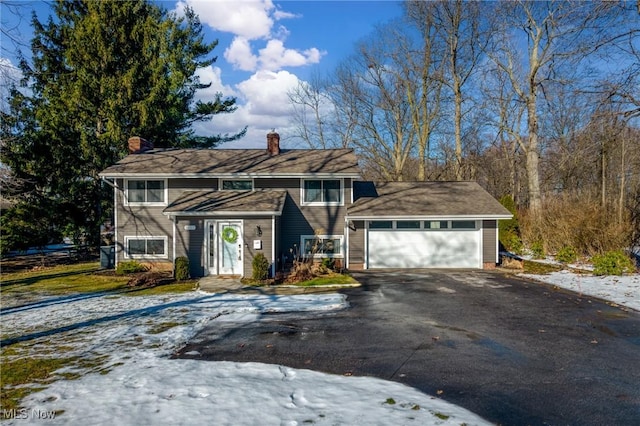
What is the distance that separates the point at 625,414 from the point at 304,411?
3.81m

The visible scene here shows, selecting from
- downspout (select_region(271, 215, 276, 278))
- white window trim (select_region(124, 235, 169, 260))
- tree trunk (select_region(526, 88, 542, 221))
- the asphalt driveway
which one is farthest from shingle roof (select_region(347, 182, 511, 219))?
white window trim (select_region(124, 235, 169, 260))

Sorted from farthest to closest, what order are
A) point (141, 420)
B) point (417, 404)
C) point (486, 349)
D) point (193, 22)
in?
point (193, 22), point (486, 349), point (417, 404), point (141, 420)

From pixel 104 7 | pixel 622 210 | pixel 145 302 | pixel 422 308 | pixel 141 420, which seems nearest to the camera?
pixel 141 420

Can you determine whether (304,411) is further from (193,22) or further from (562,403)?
(193,22)

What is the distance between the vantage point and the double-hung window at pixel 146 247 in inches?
697

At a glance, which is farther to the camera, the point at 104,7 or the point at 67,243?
the point at 67,243

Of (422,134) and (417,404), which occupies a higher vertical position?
(422,134)

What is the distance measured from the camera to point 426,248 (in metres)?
18.0

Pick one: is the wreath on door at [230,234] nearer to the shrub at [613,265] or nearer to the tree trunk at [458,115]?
the shrub at [613,265]

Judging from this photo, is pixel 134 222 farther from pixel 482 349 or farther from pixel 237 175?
pixel 482 349

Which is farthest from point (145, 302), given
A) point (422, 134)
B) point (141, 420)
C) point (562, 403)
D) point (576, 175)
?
point (576, 175)

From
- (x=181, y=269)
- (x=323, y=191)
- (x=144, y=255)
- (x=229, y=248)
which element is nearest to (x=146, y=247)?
(x=144, y=255)

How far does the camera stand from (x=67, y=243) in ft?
106

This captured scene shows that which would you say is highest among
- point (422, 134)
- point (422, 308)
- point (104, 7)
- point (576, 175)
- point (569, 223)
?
point (104, 7)
